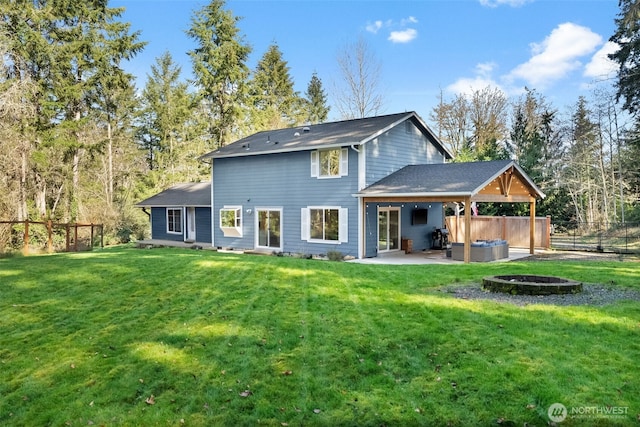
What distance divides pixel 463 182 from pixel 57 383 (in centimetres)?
1253

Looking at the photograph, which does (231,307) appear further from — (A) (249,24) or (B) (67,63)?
(A) (249,24)

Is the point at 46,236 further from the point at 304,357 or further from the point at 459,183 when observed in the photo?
the point at 304,357

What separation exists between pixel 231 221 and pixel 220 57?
1621cm

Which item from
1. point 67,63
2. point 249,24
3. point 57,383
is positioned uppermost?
point 249,24

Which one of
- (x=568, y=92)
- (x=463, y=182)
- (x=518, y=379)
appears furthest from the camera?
(x=568, y=92)

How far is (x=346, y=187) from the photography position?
53.6 ft

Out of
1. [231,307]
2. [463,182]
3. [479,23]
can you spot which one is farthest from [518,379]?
[479,23]

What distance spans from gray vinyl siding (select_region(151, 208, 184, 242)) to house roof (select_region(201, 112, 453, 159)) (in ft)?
17.9

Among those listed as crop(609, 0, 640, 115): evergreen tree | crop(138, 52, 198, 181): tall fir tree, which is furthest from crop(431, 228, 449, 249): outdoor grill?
crop(138, 52, 198, 181): tall fir tree

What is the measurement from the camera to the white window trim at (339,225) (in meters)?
16.3

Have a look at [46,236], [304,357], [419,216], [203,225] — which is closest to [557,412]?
[304,357]

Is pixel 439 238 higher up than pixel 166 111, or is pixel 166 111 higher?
pixel 166 111

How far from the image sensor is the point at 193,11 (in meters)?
31.2

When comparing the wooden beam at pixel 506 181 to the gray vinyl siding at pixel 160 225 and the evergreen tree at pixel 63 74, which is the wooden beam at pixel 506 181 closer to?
the gray vinyl siding at pixel 160 225
